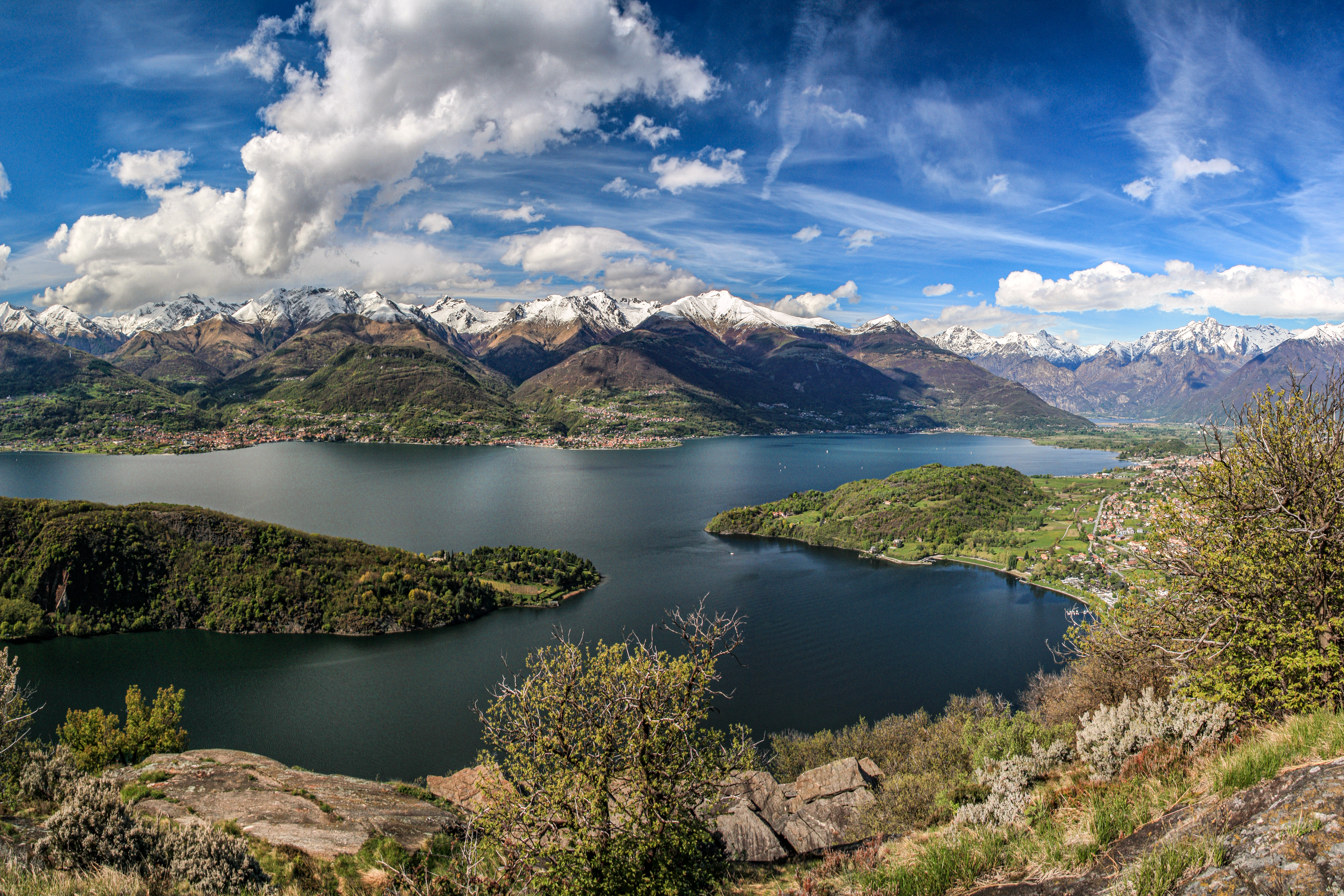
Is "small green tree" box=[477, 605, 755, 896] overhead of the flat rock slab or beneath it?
overhead

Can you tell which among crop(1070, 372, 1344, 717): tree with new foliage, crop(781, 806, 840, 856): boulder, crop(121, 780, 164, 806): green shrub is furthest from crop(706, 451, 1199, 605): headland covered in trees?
crop(121, 780, 164, 806): green shrub

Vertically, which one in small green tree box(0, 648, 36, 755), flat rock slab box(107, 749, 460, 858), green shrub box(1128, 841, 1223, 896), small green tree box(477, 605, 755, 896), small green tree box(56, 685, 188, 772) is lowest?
small green tree box(56, 685, 188, 772)

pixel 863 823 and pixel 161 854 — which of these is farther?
pixel 863 823

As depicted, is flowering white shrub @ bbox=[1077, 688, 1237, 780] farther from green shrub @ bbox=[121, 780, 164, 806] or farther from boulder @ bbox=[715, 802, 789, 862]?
green shrub @ bbox=[121, 780, 164, 806]

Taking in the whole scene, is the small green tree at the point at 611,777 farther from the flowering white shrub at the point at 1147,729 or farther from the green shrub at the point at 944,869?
the flowering white shrub at the point at 1147,729

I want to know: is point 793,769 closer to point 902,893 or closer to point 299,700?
point 902,893

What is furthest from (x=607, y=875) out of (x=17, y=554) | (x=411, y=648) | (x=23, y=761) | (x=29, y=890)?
(x=17, y=554)
